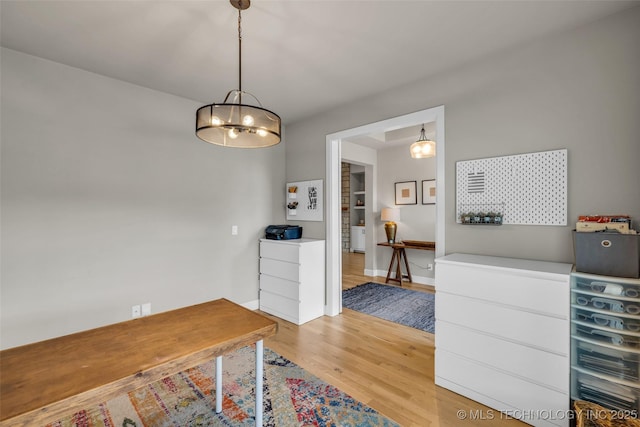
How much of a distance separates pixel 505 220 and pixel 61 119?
12.0 feet

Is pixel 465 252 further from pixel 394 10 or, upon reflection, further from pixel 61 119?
pixel 61 119

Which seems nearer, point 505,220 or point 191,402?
point 191,402

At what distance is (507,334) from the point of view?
1.81 metres

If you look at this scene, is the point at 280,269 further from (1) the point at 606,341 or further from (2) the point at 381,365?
(1) the point at 606,341

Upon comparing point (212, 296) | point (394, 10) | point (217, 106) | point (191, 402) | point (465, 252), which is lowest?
point (191, 402)

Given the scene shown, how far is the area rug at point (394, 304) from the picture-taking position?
3.31 m

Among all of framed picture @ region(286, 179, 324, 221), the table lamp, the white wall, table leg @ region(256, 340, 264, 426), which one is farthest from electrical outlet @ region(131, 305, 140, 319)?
the white wall

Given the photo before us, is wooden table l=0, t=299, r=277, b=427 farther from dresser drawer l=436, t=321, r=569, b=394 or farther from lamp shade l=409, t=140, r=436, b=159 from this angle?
lamp shade l=409, t=140, r=436, b=159

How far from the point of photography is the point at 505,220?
2172mm

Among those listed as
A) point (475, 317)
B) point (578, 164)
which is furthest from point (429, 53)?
point (475, 317)

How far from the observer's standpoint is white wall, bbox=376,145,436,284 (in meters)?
4.91

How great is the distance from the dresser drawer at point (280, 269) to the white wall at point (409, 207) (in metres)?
2.59

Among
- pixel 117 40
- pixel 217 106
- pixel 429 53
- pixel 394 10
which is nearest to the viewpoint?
pixel 217 106

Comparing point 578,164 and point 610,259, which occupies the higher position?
point 578,164
